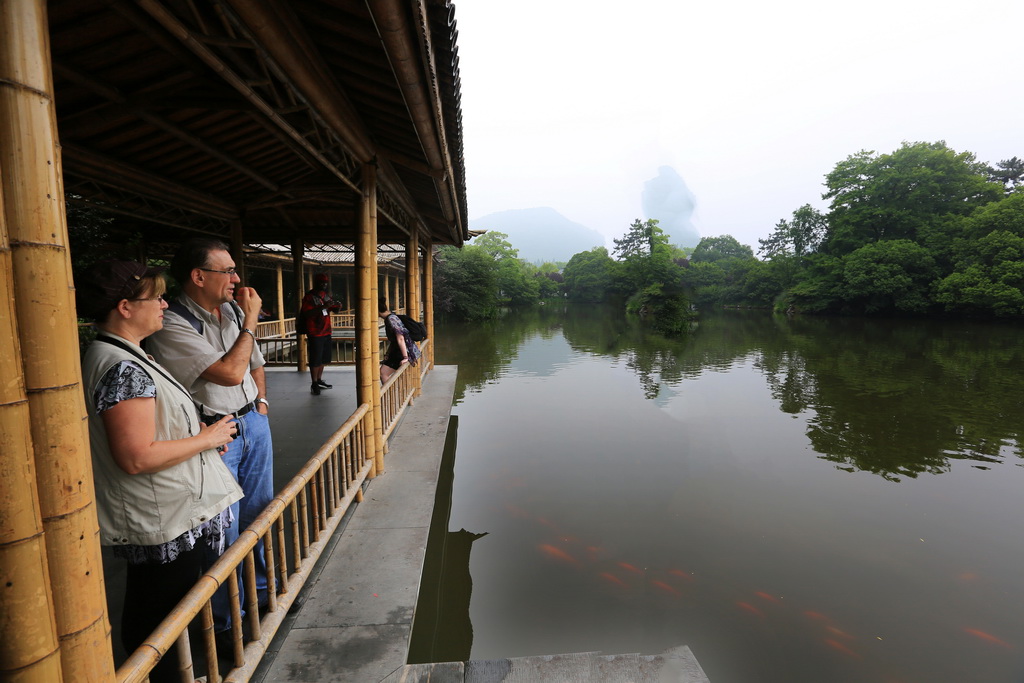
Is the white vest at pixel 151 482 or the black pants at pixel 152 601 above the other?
the white vest at pixel 151 482

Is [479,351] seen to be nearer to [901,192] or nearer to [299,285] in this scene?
[299,285]

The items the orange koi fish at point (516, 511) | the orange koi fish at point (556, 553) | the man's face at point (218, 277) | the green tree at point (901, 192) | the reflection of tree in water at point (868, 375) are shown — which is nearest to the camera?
the man's face at point (218, 277)

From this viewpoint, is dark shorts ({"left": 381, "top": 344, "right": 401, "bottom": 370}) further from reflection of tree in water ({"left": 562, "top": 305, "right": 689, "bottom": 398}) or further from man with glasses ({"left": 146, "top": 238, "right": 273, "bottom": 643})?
reflection of tree in water ({"left": 562, "top": 305, "right": 689, "bottom": 398})

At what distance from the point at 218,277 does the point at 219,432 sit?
69 centimetres

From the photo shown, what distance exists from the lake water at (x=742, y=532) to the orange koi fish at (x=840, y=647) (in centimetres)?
2

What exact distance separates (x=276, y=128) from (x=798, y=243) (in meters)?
51.1

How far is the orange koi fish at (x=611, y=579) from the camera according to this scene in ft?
15.3

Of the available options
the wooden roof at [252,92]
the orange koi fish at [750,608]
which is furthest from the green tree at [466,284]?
the orange koi fish at [750,608]

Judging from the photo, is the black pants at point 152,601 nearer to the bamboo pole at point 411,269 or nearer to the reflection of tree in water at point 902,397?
the bamboo pole at point 411,269

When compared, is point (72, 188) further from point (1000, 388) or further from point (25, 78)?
point (1000, 388)

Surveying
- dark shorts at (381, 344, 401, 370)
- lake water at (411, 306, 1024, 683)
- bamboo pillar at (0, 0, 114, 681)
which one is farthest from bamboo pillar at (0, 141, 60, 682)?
dark shorts at (381, 344, 401, 370)

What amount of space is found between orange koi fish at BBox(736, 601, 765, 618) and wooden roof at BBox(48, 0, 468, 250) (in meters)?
4.48

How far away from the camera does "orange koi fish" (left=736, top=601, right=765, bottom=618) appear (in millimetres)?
4246

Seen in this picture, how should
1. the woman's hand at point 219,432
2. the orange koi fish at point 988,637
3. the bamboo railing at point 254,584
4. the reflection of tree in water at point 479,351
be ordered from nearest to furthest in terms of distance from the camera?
the bamboo railing at point 254,584, the woman's hand at point 219,432, the orange koi fish at point 988,637, the reflection of tree in water at point 479,351
